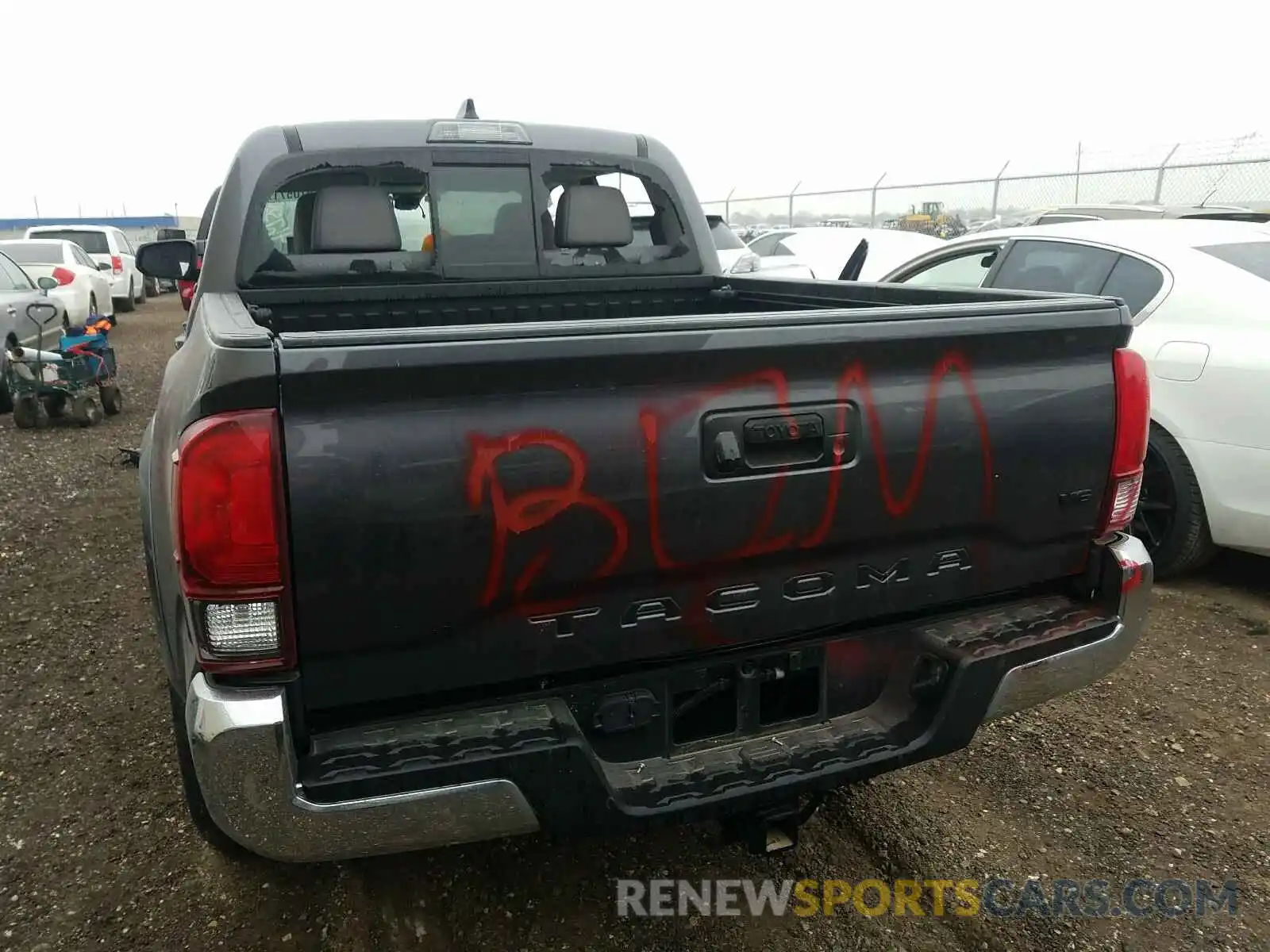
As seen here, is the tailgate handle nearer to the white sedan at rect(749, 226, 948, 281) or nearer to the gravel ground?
the gravel ground

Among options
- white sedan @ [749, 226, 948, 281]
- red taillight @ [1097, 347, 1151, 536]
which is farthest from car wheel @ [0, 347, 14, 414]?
red taillight @ [1097, 347, 1151, 536]

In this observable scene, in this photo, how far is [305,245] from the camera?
3371 mm

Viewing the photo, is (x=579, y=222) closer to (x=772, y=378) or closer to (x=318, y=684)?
(x=772, y=378)

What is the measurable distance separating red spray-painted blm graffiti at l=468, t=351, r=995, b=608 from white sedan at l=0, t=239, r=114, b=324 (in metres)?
12.6

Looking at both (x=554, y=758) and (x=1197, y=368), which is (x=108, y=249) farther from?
(x=554, y=758)

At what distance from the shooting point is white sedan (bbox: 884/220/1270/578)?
13.0ft

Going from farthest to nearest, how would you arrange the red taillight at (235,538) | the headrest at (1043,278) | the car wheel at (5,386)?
the car wheel at (5,386)
the headrest at (1043,278)
the red taillight at (235,538)

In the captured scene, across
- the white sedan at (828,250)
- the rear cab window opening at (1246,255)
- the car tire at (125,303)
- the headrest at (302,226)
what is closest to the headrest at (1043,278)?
the rear cab window opening at (1246,255)

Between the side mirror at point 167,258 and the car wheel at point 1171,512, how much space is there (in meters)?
4.24

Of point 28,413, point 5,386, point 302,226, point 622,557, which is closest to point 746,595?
point 622,557

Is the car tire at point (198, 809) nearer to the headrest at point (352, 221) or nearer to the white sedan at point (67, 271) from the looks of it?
the headrest at point (352, 221)

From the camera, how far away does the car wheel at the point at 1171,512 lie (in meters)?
4.21

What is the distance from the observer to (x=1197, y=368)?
4.12 metres

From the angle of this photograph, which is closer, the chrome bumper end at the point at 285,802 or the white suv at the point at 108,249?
the chrome bumper end at the point at 285,802
